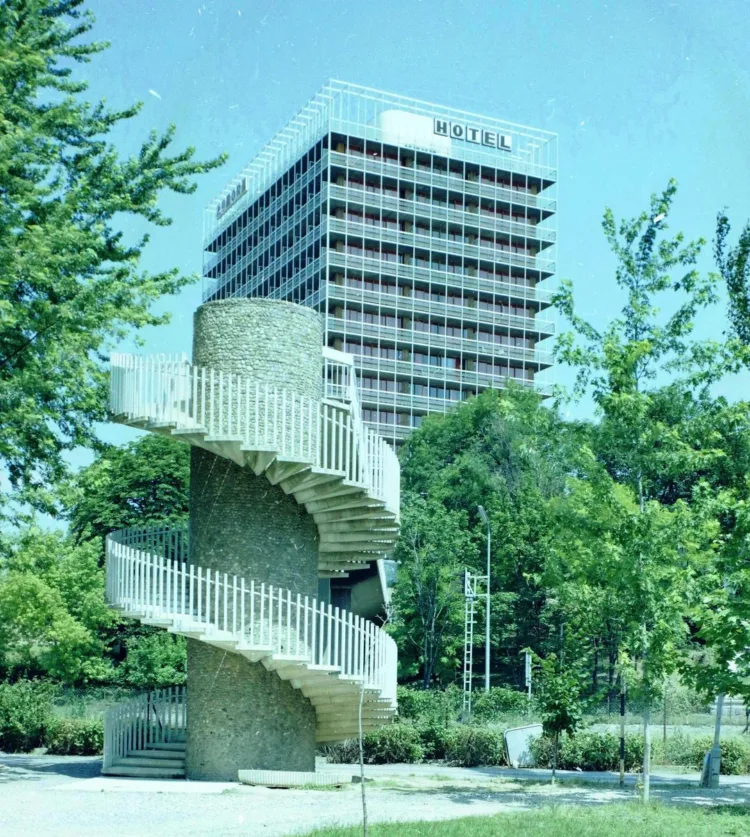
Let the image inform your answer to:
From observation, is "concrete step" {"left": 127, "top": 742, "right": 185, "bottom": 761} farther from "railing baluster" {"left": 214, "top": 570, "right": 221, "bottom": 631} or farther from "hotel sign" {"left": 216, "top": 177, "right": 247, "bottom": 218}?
"hotel sign" {"left": 216, "top": 177, "right": 247, "bottom": 218}

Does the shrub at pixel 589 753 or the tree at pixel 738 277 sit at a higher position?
the tree at pixel 738 277

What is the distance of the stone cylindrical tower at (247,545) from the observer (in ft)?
65.4

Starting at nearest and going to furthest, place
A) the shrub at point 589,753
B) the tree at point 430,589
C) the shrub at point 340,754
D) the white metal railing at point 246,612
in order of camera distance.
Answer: the white metal railing at point 246,612 → the shrub at point 589,753 → the shrub at point 340,754 → the tree at point 430,589

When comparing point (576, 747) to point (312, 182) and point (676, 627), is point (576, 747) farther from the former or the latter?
point (312, 182)

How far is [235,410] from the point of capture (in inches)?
757

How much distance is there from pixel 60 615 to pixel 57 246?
20.5m

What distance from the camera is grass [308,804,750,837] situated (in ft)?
42.7

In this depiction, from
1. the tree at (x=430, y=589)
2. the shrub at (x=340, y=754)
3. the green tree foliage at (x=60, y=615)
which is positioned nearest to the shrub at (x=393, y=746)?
the shrub at (x=340, y=754)

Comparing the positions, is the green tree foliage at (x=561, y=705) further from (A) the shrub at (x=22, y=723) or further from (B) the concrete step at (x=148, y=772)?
(A) the shrub at (x=22, y=723)

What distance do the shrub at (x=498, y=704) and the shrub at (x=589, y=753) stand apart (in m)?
7.03

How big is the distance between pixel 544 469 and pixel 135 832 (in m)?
45.1

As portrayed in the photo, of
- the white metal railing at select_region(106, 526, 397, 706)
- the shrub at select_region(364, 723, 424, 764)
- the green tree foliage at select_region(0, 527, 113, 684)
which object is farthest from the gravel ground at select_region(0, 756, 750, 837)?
the green tree foliage at select_region(0, 527, 113, 684)

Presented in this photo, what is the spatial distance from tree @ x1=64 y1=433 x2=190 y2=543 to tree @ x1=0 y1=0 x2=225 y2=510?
28244 mm

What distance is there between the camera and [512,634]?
178 ft
